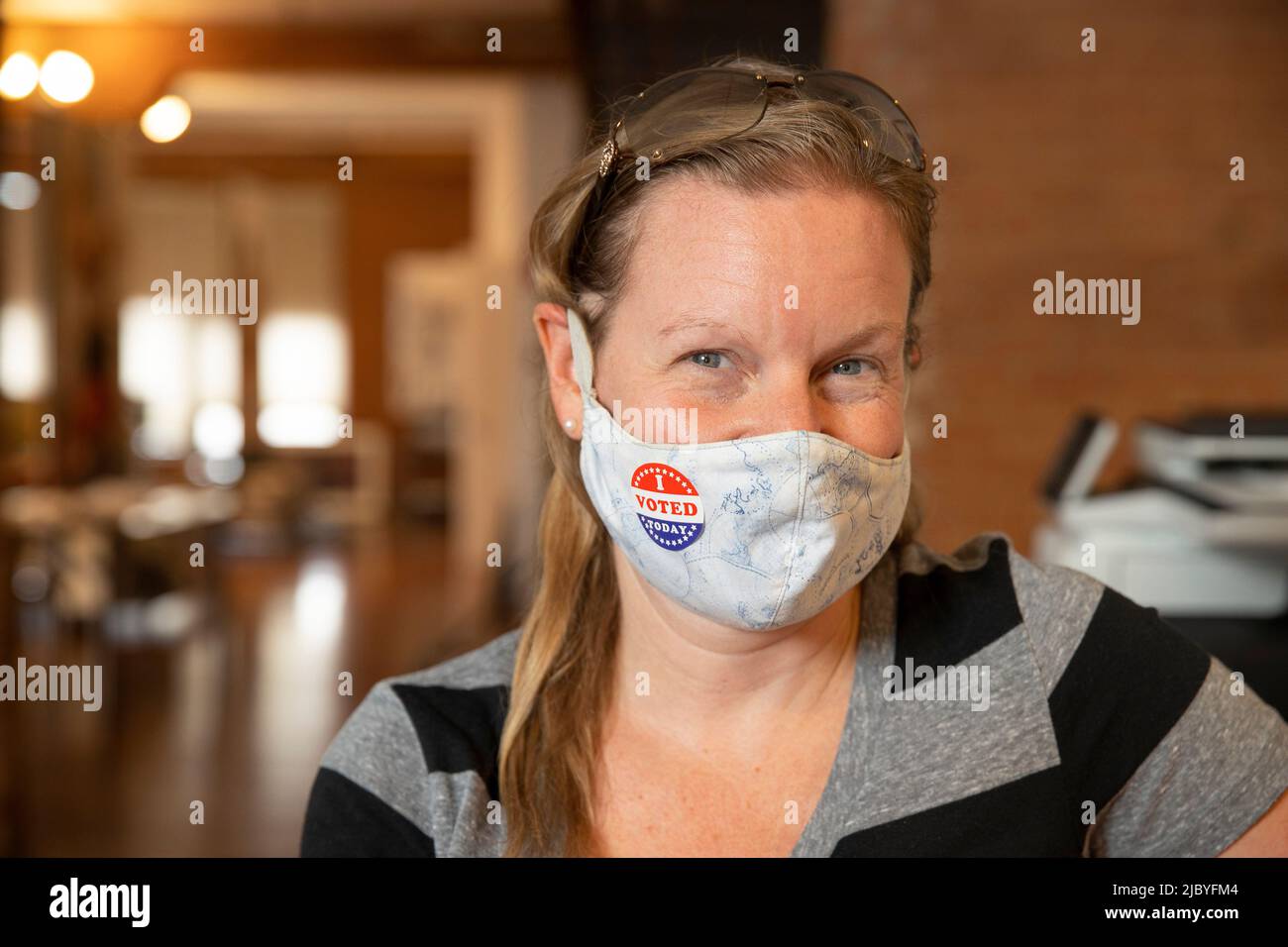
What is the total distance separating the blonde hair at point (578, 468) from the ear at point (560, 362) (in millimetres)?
20

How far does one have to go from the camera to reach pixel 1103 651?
3.55 ft

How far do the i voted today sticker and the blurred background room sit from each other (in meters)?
0.28

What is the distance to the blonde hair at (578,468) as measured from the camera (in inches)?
40.4

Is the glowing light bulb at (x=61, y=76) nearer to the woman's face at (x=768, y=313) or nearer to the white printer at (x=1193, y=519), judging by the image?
the white printer at (x=1193, y=519)

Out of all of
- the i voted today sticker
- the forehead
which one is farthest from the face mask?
the forehead

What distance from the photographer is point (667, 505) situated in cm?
106

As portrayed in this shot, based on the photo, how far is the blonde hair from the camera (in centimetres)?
103

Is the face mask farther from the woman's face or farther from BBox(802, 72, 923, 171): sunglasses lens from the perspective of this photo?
BBox(802, 72, 923, 171): sunglasses lens

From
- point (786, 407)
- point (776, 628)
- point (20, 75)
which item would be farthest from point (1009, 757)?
point (20, 75)

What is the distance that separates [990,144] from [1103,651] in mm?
2561

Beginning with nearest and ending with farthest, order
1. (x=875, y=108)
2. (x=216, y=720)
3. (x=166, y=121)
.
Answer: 1. (x=875, y=108)
2. (x=166, y=121)
3. (x=216, y=720)

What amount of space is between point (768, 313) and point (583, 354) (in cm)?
21

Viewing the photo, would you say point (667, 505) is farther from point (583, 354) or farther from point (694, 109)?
point (694, 109)

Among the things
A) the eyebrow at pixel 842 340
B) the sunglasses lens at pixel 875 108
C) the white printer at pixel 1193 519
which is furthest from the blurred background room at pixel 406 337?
the eyebrow at pixel 842 340
